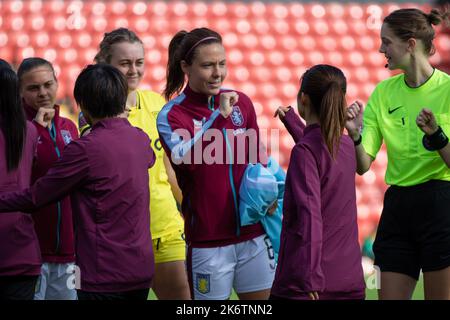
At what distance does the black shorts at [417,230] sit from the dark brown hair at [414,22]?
76 centimetres

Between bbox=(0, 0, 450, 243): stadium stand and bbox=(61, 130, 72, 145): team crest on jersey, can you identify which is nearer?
bbox=(61, 130, 72, 145): team crest on jersey

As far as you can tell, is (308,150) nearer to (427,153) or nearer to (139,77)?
(427,153)

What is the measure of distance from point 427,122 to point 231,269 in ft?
3.91

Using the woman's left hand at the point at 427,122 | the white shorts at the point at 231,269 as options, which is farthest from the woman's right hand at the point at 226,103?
the woman's left hand at the point at 427,122

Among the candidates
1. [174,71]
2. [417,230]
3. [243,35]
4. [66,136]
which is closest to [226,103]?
[174,71]

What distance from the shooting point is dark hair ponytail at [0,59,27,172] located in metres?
4.20

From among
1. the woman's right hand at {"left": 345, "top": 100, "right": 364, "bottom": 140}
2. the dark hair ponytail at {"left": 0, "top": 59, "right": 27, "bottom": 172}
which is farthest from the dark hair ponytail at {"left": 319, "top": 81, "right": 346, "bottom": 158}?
the dark hair ponytail at {"left": 0, "top": 59, "right": 27, "bottom": 172}

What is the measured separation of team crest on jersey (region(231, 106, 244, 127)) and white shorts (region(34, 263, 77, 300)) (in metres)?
1.22

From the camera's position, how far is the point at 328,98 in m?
4.04

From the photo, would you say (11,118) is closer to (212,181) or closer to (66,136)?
(66,136)

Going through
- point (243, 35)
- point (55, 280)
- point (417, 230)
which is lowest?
point (55, 280)

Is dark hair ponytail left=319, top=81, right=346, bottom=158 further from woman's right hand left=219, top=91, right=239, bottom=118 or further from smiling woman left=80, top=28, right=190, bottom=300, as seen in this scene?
smiling woman left=80, top=28, right=190, bottom=300

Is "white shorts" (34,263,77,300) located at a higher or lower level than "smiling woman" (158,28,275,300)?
lower

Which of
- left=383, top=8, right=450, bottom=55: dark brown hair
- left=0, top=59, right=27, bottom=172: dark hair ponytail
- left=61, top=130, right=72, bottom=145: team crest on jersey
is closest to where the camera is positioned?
left=0, top=59, right=27, bottom=172: dark hair ponytail
